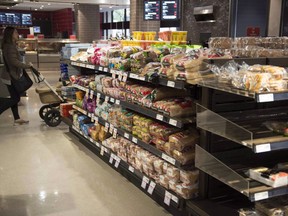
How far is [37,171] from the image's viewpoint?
437 centimetres

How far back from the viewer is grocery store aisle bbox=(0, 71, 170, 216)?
11.2 ft

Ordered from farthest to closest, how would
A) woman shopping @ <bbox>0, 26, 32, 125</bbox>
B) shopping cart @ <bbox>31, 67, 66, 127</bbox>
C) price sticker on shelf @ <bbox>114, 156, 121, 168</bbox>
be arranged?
1. shopping cart @ <bbox>31, 67, 66, 127</bbox>
2. woman shopping @ <bbox>0, 26, 32, 125</bbox>
3. price sticker on shelf @ <bbox>114, 156, 121, 168</bbox>

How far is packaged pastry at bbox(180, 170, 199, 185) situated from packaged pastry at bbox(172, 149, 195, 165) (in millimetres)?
89

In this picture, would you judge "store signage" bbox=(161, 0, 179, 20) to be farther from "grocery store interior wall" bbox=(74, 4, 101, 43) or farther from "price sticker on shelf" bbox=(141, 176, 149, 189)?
"grocery store interior wall" bbox=(74, 4, 101, 43)

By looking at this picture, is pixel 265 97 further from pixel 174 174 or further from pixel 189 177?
pixel 174 174

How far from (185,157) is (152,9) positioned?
21.9ft

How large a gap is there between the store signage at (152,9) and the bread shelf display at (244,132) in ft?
21.9

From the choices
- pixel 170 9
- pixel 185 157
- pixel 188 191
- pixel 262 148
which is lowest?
pixel 188 191

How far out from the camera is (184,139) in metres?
3.02

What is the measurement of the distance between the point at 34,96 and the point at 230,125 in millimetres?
8634

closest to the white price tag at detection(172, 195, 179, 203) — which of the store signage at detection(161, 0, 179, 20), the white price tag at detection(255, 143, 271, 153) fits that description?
the white price tag at detection(255, 143, 271, 153)

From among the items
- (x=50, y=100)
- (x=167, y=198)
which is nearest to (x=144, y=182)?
(x=167, y=198)

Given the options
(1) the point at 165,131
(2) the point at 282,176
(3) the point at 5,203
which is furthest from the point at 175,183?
(3) the point at 5,203

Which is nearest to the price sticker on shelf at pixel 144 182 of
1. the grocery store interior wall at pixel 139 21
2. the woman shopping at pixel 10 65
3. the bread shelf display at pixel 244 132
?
the bread shelf display at pixel 244 132
